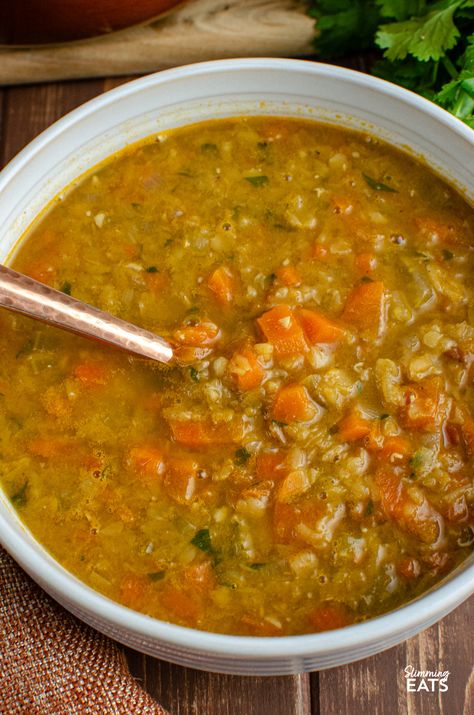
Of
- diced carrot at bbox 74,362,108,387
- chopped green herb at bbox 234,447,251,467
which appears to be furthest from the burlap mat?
chopped green herb at bbox 234,447,251,467

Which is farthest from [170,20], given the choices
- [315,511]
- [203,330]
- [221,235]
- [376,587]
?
[376,587]

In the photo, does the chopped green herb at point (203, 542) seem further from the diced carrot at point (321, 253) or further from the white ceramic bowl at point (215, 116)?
the diced carrot at point (321, 253)

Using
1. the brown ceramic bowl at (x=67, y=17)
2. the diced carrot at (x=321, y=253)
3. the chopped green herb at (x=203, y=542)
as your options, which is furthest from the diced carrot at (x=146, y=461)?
the brown ceramic bowl at (x=67, y=17)

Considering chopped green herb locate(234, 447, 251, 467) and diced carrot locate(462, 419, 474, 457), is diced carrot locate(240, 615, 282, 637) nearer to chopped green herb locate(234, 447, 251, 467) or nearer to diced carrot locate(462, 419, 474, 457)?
chopped green herb locate(234, 447, 251, 467)

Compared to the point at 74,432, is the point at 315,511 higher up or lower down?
lower down

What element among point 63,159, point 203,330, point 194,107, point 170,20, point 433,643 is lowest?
point 433,643

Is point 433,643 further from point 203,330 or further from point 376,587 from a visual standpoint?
point 203,330
